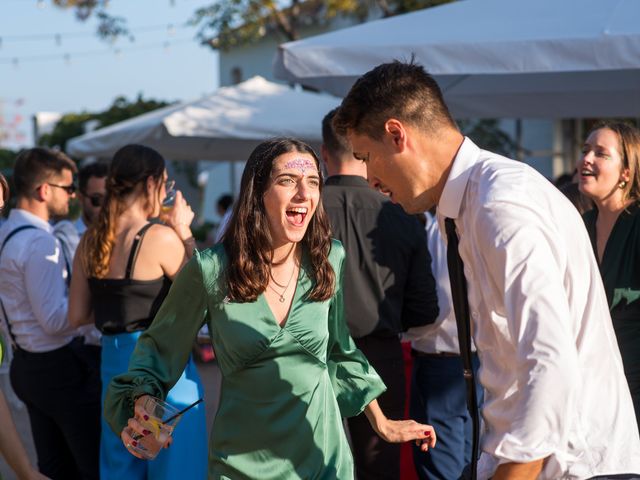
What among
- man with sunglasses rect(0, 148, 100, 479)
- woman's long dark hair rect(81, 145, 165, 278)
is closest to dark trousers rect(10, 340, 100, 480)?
man with sunglasses rect(0, 148, 100, 479)

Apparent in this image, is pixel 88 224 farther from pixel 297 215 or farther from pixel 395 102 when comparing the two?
pixel 395 102

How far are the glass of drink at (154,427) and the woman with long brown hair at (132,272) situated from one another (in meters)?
1.38

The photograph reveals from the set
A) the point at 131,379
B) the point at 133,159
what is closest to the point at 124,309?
the point at 133,159

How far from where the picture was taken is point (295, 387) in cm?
300

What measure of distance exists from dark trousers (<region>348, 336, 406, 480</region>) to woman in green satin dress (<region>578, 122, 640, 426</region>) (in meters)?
1.06

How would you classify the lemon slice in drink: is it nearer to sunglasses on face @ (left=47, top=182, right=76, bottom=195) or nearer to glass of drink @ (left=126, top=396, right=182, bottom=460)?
glass of drink @ (left=126, top=396, right=182, bottom=460)

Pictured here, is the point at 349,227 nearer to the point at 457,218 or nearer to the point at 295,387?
the point at 295,387

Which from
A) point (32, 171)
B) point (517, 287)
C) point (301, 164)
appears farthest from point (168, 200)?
point (517, 287)

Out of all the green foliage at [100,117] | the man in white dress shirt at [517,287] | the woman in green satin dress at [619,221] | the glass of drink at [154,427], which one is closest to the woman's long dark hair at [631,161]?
the woman in green satin dress at [619,221]

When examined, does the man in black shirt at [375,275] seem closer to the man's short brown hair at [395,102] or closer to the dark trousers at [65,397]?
the dark trousers at [65,397]

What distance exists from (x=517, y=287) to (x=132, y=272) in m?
2.66

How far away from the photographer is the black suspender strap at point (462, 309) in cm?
224

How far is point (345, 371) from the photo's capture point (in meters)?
3.23

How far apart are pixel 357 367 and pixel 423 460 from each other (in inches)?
73.7
